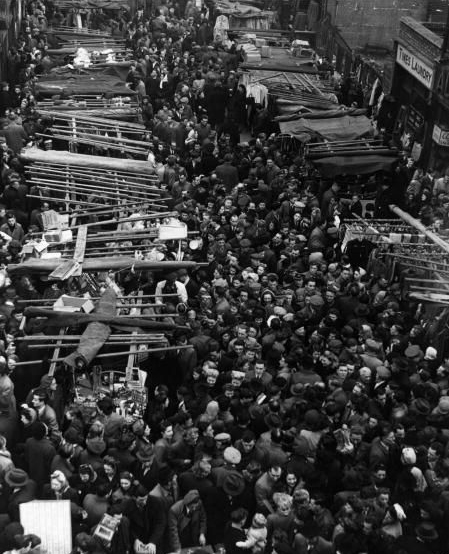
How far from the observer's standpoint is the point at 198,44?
106 ft

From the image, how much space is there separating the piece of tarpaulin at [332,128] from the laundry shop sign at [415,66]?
1993 mm

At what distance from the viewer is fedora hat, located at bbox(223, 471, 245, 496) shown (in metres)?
9.39

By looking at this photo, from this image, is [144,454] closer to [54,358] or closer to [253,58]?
[54,358]

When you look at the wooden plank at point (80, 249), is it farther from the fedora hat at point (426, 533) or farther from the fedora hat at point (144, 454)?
the fedora hat at point (426, 533)

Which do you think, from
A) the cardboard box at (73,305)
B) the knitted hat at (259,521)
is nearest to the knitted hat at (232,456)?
the knitted hat at (259,521)

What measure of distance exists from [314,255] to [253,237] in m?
1.20

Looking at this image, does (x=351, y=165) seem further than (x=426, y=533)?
Yes

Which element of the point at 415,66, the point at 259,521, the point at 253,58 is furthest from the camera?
the point at 253,58

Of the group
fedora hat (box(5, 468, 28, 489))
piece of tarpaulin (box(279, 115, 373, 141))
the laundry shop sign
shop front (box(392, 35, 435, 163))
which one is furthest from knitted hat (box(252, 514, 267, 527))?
the laundry shop sign

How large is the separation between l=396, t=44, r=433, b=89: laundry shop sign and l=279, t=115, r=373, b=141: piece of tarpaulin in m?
1.99

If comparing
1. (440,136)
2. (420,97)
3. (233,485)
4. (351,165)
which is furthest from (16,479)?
(420,97)

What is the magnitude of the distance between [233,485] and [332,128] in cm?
1157

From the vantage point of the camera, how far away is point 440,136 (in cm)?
2003

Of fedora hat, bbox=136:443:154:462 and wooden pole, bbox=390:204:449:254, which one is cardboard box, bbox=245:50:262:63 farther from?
fedora hat, bbox=136:443:154:462
